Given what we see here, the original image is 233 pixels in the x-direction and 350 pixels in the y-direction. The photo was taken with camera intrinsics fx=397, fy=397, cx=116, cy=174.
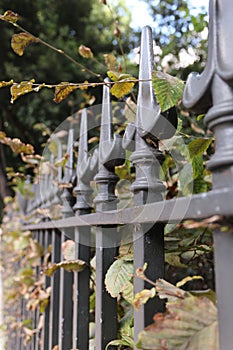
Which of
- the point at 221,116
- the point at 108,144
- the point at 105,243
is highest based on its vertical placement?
the point at 108,144

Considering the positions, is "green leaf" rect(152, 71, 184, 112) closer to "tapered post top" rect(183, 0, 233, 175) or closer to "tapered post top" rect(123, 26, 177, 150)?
"tapered post top" rect(123, 26, 177, 150)

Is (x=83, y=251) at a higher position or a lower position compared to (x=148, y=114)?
lower

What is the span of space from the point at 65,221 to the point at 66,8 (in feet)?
11.3

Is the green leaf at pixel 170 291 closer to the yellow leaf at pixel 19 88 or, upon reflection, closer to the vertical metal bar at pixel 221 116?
the vertical metal bar at pixel 221 116

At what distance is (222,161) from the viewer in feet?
1.60

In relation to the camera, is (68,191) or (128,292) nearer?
(128,292)

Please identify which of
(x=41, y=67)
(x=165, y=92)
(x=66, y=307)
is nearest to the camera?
(x=165, y=92)

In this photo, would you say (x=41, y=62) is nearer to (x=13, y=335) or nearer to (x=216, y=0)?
(x=13, y=335)

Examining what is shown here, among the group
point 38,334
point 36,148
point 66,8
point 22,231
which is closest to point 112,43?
point 66,8

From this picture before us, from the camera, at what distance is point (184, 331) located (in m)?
0.50

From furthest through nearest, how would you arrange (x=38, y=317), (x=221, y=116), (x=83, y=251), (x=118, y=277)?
(x=38, y=317), (x=83, y=251), (x=118, y=277), (x=221, y=116)

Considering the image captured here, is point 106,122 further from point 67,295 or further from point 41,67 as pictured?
point 41,67

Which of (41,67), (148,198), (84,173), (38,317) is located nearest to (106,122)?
(84,173)

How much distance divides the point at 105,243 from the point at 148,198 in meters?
0.29
